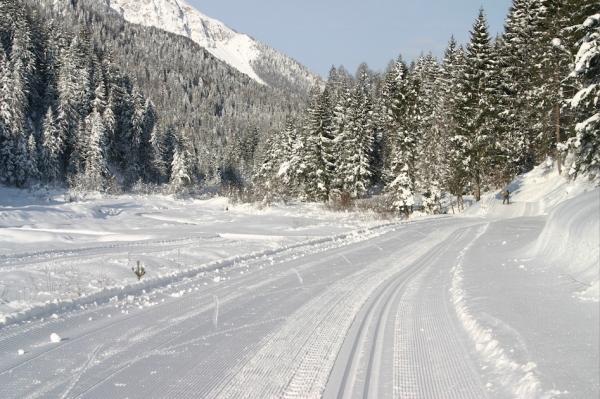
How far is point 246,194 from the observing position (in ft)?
137

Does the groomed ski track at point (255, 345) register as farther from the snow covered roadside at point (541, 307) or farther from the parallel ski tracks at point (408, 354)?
the snow covered roadside at point (541, 307)

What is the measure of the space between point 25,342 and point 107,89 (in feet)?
187

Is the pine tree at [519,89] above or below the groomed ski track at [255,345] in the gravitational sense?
above

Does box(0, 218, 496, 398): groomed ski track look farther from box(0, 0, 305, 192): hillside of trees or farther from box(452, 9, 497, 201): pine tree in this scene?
box(0, 0, 305, 192): hillside of trees

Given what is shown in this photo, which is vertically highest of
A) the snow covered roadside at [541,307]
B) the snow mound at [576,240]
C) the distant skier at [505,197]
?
the distant skier at [505,197]

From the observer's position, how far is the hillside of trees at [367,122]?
83.7ft

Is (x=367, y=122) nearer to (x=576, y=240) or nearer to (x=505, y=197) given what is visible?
(x=505, y=197)

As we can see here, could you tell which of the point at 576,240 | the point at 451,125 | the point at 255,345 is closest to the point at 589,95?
the point at 576,240

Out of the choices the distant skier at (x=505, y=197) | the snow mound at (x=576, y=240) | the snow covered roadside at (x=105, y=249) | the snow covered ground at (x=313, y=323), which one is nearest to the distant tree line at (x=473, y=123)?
the distant skier at (x=505, y=197)

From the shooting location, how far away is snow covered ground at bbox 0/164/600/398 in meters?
4.01

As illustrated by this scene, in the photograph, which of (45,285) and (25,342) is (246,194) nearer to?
(45,285)

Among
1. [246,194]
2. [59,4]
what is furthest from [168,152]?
[59,4]

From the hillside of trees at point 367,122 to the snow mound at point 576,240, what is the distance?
7054mm

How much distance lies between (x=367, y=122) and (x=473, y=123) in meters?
15.5
